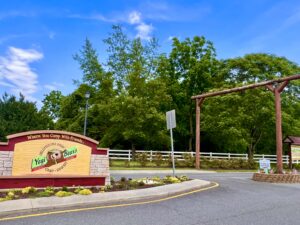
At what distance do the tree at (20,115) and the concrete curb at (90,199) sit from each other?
17676 mm

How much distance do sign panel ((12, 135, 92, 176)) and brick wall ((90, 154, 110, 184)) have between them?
144mm

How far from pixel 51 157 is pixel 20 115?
17.7 meters

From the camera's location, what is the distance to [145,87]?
95.3ft

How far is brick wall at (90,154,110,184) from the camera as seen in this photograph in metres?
10.3

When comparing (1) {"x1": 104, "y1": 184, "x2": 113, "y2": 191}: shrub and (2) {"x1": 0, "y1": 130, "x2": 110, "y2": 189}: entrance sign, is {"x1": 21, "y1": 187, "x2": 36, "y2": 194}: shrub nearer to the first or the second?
(2) {"x1": 0, "y1": 130, "x2": 110, "y2": 189}: entrance sign

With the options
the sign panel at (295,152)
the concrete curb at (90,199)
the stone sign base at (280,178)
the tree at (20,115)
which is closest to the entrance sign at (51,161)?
the concrete curb at (90,199)

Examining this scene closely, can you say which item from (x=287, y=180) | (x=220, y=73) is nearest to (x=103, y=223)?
(x=287, y=180)

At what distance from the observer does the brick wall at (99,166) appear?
407 inches

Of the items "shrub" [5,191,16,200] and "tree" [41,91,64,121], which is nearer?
"shrub" [5,191,16,200]

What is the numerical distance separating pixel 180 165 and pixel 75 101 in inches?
777

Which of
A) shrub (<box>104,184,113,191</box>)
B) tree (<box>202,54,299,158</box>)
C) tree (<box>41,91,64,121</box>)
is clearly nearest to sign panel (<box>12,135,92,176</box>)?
shrub (<box>104,184,113,191</box>)

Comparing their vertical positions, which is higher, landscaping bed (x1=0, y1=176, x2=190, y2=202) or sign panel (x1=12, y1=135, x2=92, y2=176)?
sign panel (x1=12, y1=135, x2=92, y2=176)

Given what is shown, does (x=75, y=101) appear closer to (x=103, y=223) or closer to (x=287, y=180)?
(x=287, y=180)

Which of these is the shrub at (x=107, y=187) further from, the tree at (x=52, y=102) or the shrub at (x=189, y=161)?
the tree at (x=52, y=102)
